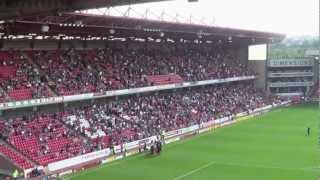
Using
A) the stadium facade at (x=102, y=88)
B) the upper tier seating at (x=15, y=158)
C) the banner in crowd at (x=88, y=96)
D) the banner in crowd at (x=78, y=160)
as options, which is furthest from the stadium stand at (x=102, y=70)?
the banner in crowd at (x=78, y=160)

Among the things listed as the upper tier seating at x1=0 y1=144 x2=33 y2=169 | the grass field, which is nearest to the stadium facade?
the upper tier seating at x1=0 y1=144 x2=33 y2=169

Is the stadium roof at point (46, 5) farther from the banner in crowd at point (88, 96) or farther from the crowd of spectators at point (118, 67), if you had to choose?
the crowd of spectators at point (118, 67)

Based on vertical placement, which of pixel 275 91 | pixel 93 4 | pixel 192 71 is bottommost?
pixel 275 91

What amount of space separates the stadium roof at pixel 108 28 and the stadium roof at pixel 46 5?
190cm

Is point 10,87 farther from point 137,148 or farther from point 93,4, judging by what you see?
point 93,4

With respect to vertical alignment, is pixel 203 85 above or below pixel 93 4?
below

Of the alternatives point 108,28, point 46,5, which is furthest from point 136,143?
point 46,5

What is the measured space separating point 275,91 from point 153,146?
142ft

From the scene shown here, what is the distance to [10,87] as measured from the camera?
35375 millimetres

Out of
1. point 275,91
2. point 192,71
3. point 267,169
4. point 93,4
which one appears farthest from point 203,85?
point 93,4

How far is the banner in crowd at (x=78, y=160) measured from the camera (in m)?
32.9

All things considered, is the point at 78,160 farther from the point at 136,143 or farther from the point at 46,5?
the point at 46,5

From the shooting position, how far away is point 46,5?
850 inches

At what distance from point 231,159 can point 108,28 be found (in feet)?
45.3
